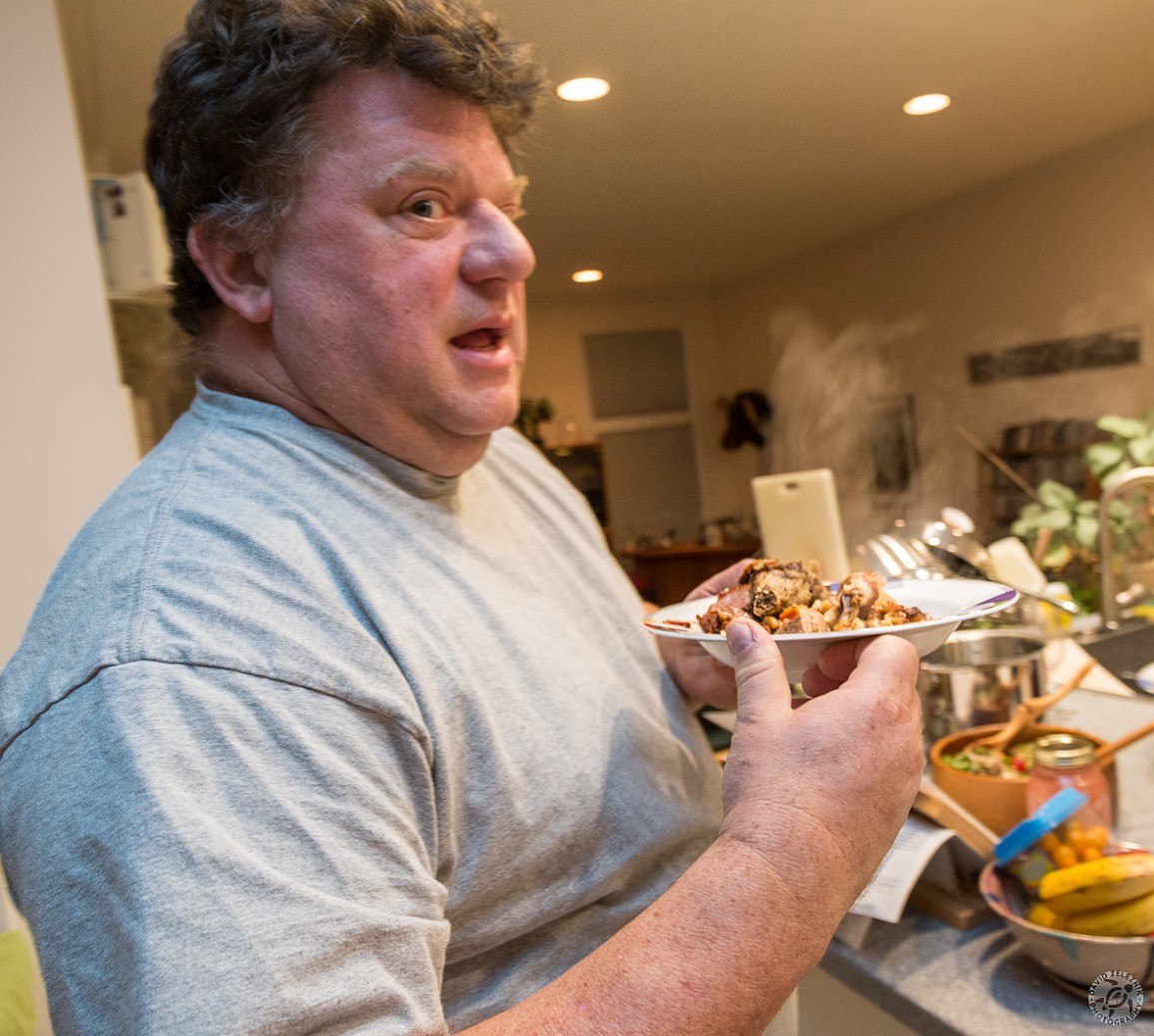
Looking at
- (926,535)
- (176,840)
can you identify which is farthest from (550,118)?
(176,840)

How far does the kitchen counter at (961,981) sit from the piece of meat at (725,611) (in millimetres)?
491

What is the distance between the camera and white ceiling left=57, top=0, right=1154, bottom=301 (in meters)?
2.67

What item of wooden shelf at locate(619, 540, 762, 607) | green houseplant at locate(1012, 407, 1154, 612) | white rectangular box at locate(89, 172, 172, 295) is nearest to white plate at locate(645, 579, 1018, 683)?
white rectangular box at locate(89, 172, 172, 295)

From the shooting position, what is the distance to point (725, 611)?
728 millimetres

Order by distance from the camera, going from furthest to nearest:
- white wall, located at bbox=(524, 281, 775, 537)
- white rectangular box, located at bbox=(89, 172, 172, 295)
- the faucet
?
white wall, located at bbox=(524, 281, 775, 537) → white rectangular box, located at bbox=(89, 172, 172, 295) → the faucet

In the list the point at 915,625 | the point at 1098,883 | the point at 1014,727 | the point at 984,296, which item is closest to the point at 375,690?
the point at 915,625

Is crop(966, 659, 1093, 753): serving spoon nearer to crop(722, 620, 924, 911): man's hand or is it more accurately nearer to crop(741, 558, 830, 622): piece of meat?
crop(741, 558, 830, 622): piece of meat

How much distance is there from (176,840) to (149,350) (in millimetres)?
2184

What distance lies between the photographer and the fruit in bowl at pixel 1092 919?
83 centimetres

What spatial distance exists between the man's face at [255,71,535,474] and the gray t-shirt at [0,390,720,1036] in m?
0.05

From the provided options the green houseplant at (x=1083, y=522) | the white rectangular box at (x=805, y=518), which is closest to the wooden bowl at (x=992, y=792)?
the white rectangular box at (x=805, y=518)

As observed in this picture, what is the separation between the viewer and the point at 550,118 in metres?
3.30

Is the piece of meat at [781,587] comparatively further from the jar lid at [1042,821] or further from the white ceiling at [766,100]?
the white ceiling at [766,100]

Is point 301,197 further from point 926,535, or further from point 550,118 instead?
point 550,118
